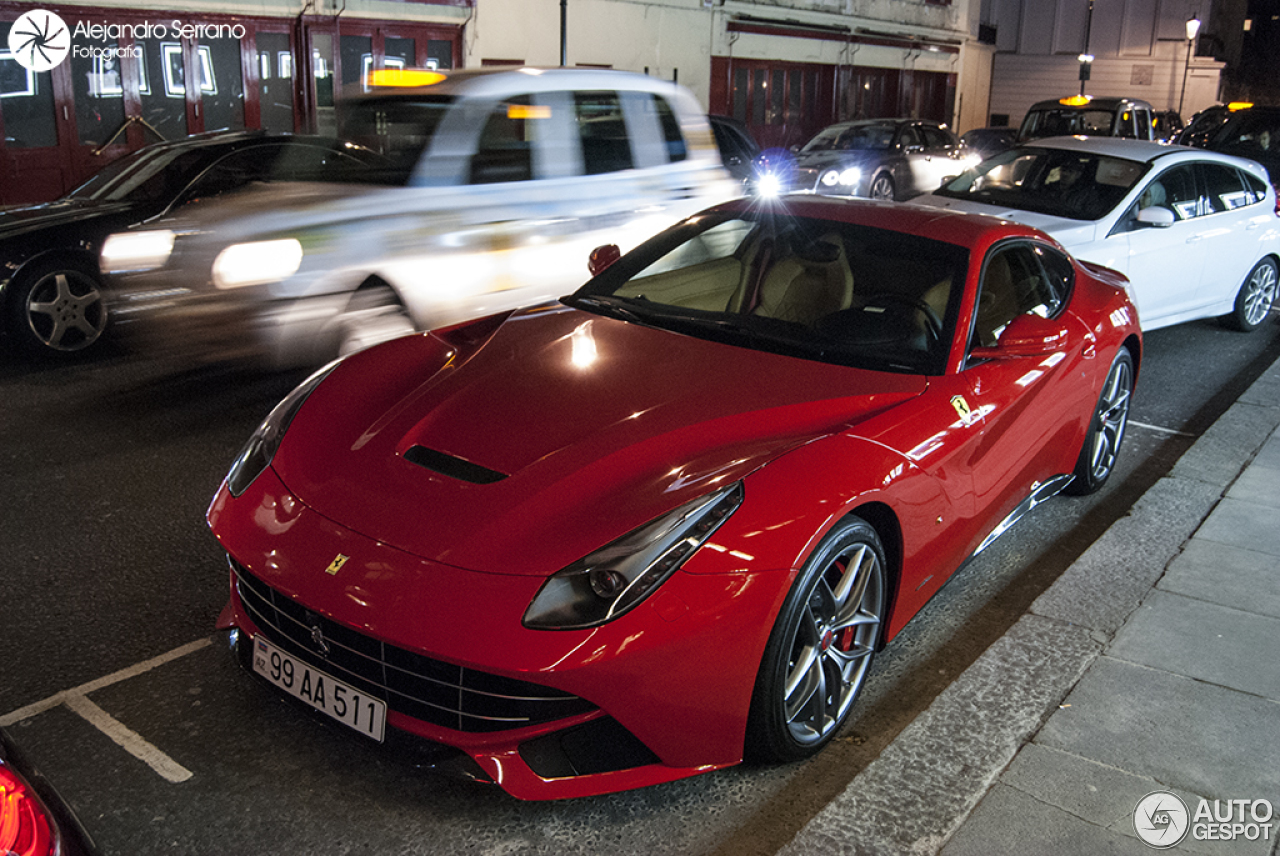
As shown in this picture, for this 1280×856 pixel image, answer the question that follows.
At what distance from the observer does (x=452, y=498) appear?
2842 millimetres

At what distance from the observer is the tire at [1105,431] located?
503 centimetres

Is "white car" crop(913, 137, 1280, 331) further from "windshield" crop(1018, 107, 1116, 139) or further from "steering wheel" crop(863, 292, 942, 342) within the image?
"windshield" crop(1018, 107, 1116, 139)

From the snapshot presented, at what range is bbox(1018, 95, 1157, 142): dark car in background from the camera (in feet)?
62.3

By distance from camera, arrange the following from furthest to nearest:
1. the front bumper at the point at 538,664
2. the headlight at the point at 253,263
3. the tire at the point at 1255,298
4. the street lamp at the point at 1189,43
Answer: the street lamp at the point at 1189,43 < the tire at the point at 1255,298 < the headlight at the point at 253,263 < the front bumper at the point at 538,664

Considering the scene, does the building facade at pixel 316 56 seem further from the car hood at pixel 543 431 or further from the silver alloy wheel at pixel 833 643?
the silver alloy wheel at pixel 833 643

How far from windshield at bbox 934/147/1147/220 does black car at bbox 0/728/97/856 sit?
24.9ft

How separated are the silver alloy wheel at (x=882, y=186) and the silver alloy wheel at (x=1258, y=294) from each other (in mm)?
7809

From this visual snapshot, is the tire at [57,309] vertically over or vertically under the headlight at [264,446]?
under

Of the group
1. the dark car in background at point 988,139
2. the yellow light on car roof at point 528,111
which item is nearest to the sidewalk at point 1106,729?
the yellow light on car roof at point 528,111

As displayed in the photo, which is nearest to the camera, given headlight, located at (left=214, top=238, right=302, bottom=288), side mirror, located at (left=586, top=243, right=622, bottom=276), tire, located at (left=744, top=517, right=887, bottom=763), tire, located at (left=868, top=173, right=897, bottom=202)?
tire, located at (left=744, top=517, right=887, bottom=763)

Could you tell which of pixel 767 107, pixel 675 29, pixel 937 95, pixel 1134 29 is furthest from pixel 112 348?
pixel 1134 29

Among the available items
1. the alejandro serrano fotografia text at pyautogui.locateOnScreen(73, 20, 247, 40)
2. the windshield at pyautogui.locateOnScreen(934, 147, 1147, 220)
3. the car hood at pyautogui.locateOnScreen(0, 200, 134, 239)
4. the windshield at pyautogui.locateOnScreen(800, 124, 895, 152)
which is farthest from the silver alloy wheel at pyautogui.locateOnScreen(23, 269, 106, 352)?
the windshield at pyautogui.locateOnScreen(800, 124, 895, 152)

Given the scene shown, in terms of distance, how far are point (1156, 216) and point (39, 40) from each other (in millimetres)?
14292

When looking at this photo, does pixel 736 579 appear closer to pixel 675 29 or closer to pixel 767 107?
pixel 675 29
